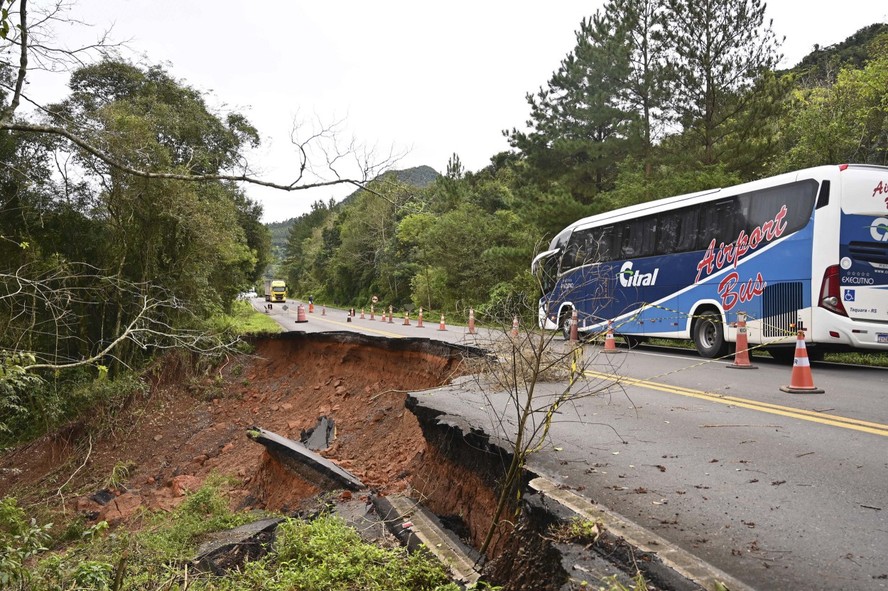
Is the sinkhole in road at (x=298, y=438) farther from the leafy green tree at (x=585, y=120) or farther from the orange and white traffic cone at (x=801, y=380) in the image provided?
the leafy green tree at (x=585, y=120)

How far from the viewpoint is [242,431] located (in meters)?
13.3

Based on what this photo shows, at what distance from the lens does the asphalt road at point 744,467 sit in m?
3.07

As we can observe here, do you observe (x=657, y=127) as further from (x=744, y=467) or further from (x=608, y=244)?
(x=744, y=467)

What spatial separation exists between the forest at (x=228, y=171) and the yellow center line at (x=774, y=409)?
2.69 meters

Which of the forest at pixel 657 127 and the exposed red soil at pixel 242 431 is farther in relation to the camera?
the forest at pixel 657 127

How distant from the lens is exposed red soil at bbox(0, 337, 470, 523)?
Result: 29.9 feet

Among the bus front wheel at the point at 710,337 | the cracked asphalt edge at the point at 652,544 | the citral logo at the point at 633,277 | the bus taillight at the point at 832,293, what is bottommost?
the cracked asphalt edge at the point at 652,544

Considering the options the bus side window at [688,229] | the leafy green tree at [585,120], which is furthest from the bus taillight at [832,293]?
the leafy green tree at [585,120]

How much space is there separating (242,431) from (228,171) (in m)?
9.01

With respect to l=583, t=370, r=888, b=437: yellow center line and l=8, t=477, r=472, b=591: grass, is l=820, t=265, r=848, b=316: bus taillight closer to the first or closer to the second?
l=583, t=370, r=888, b=437: yellow center line

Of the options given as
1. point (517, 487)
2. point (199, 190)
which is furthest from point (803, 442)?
point (199, 190)

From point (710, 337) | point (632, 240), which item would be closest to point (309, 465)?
point (710, 337)

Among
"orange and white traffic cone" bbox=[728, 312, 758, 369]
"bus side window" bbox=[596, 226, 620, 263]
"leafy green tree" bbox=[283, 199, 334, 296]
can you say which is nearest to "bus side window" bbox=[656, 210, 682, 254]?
"bus side window" bbox=[596, 226, 620, 263]

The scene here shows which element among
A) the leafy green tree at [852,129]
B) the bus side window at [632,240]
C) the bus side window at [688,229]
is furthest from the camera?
the leafy green tree at [852,129]
